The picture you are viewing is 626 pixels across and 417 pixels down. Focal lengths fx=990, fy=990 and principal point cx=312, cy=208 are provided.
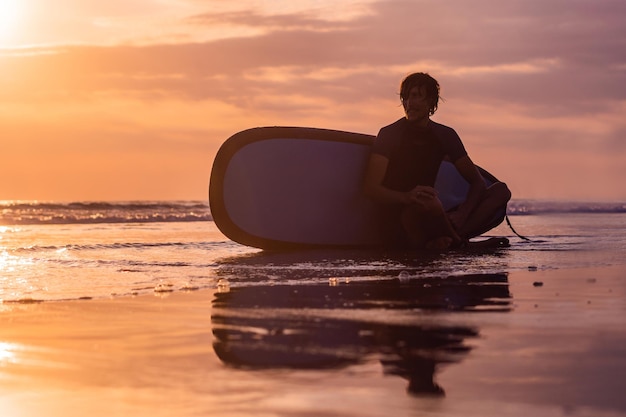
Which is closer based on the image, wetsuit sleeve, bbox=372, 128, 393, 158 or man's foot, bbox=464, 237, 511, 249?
wetsuit sleeve, bbox=372, 128, 393, 158

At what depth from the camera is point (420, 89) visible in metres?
7.30

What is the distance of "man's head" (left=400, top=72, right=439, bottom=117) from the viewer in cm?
730

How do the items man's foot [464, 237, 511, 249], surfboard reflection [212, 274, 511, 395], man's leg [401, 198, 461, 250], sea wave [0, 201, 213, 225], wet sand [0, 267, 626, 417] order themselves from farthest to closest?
sea wave [0, 201, 213, 225]
man's foot [464, 237, 511, 249]
man's leg [401, 198, 461, 250]
surfboard reflection [212, 274, 511, 395]
wet sand [0, 267, 626, 417]

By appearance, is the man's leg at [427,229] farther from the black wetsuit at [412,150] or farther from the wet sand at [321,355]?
the wet sand at [321,355]

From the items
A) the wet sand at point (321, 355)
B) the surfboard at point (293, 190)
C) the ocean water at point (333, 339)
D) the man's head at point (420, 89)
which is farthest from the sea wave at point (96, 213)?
the wet sand at point (321, 355)

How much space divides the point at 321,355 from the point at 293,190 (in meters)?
5.17

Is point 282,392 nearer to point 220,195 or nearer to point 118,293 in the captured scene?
point 118,293

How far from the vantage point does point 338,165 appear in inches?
318

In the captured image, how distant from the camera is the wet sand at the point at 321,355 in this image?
2312 mm

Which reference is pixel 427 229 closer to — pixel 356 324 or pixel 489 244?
pixel 489 244

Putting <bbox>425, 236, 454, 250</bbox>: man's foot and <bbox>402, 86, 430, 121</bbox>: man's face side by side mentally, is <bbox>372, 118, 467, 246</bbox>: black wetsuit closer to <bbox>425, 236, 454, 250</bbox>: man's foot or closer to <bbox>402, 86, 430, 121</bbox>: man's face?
<bbox>402, 86, 430, 121</bbox>: man's face

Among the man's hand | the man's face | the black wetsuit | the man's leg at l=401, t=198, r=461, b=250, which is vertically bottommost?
the man's leg at l=401, t=198, r=461, b=250

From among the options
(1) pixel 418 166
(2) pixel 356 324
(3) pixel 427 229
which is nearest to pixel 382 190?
(1) pixel 418 166

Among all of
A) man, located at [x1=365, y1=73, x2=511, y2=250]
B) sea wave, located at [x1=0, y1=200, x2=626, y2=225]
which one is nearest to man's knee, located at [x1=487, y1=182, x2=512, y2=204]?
man, located at [x1=365, y1=73, x2=511, y2=250]
